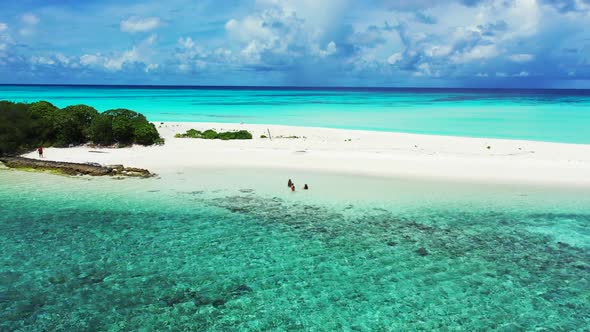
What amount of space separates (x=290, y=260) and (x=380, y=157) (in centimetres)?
1486

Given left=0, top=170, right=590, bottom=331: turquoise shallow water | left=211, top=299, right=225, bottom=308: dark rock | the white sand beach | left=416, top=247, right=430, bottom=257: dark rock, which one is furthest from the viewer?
the white sand beach

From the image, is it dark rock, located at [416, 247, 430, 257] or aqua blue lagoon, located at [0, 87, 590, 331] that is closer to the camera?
aqua blue lagoon, located at [0, 87, 590, 331]

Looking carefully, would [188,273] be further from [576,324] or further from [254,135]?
[254,135]

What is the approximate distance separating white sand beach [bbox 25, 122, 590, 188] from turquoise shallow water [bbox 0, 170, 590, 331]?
3.41 meters

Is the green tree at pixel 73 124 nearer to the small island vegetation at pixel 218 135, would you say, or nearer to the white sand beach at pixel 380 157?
the white sand beach at pixel 380 157

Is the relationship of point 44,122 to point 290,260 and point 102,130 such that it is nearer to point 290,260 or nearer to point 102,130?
point 102,130

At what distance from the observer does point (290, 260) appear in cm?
1160

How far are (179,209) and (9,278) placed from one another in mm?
6164

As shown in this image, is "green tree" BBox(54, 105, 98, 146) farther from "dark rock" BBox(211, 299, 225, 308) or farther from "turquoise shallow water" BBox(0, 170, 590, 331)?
"dark rock" BBox(211, 299, 225, 308)

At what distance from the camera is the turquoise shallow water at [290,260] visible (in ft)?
29.1

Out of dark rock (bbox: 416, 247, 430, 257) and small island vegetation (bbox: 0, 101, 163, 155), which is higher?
small island vegetation (bbox: 0, 101, 163, 155)

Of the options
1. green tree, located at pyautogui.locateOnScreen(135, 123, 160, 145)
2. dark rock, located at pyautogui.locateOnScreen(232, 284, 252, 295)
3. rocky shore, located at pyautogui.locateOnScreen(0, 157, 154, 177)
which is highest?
green tree, located at pyautogui.locateOnScreen(135, 123, 160, 145)

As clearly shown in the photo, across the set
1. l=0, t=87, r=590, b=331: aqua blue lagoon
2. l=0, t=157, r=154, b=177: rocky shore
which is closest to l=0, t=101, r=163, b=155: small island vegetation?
l=0, t=157, r=154, b=177: rocky shore

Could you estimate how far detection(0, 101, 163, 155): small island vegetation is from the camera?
26.5 meters
